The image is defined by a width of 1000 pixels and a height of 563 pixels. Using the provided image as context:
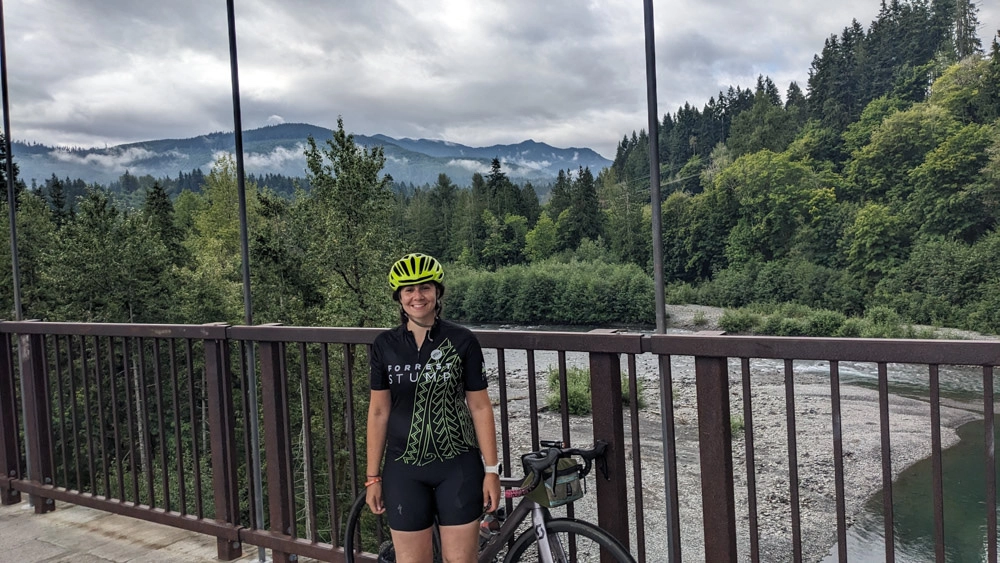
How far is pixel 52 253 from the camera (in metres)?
21.4

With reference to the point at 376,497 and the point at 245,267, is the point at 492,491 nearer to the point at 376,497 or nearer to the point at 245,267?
the point at 376,497

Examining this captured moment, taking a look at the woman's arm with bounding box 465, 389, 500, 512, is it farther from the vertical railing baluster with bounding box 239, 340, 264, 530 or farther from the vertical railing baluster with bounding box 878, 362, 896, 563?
the vertical railing baluster with bounding box 239, 340, 264, 530

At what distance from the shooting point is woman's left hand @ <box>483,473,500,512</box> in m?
1.85

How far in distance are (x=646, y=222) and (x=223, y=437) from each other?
132 feet

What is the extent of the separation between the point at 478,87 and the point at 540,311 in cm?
5857

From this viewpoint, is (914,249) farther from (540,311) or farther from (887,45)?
(540,311)

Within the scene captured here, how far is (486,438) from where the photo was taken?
1.86 metres

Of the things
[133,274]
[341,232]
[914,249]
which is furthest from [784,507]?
[914,249]

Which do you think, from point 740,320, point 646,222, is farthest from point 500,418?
point 740,320

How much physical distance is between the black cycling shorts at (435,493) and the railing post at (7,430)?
298 cm

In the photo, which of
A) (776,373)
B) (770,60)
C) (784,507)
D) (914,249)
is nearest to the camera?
(784,507)

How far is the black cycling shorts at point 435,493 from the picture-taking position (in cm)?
183

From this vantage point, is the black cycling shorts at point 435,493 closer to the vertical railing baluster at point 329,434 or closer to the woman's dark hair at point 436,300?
the woman's dark hair at point 436,300

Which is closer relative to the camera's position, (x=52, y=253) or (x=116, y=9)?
(x=116, y=9)
